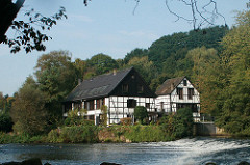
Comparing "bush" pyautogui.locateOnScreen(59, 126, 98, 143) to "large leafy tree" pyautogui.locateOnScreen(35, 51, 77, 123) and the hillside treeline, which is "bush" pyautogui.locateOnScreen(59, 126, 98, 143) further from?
"large leafy tree" pyautogui.locateOnScreen(35, 51, 77, 123)

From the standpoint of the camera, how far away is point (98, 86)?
149ft

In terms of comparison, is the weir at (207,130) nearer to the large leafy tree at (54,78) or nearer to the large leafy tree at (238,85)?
the large leafy tree at (238,85)

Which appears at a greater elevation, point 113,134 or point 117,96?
point 117,96

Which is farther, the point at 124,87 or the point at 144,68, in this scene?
the point at 144,68

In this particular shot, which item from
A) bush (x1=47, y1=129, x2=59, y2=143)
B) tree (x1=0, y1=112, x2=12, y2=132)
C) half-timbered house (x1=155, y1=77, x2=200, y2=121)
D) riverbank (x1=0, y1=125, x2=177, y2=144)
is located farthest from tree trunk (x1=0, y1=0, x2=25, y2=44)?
half-timbered house (x1=155, y1=77, x2=200, y2=121)

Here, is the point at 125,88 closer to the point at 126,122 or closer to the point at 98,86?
the point at 98,86

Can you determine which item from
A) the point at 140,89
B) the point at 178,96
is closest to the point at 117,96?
the point at 140,89

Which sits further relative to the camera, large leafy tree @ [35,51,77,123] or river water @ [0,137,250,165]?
large leafy tree @ [35,51,77,123]

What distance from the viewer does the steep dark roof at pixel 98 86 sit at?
4184 centimetres

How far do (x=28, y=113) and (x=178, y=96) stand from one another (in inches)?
858

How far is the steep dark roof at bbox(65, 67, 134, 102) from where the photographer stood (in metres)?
41.8

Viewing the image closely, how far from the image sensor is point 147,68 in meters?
80.4

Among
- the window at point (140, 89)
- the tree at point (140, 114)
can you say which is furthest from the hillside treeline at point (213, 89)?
the tree at point (140, 114)

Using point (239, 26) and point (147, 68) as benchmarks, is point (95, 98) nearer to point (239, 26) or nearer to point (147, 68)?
point (239, 26)
